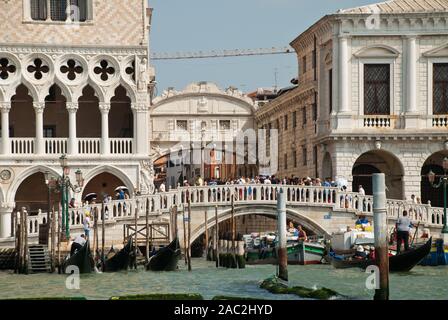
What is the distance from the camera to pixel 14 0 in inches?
1236

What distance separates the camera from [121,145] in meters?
32.1

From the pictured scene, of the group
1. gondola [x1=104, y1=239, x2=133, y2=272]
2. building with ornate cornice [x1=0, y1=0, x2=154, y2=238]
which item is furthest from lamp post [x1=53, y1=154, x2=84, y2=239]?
building with ornate cornice [x1=0, y1=0, x2=154, y2=238]

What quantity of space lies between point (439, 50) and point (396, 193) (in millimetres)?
3781

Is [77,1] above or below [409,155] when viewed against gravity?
above

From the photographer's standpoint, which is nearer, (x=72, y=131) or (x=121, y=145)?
(x=72, y=131)

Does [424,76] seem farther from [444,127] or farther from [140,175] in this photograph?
[140,175]

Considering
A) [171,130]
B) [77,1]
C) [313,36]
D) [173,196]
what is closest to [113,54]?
[77,1]

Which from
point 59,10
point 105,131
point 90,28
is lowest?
point 105,131

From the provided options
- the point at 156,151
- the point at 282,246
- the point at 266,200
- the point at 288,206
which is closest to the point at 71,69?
the point at 266,200

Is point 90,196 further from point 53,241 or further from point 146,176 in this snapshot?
point 53,241

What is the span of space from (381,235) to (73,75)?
16257mm
